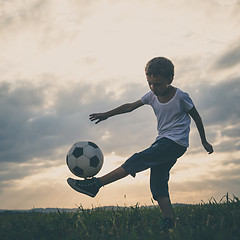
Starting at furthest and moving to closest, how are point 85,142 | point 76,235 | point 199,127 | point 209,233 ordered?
point 85,142 → point 199,127 → point 76,235 → point 209,233

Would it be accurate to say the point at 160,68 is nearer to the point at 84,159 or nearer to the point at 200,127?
the point at 200,127

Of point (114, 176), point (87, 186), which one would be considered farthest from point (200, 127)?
point (87, 186)

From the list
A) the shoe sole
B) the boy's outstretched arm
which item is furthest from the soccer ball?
the boy's outstretched arm

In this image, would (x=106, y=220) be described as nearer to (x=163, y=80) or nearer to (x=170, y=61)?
(x=163, y=80)

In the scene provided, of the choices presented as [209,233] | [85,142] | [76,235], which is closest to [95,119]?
[85,142]

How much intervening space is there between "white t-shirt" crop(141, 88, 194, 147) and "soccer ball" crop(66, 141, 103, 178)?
4.50ft

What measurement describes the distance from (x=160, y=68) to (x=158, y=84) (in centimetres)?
25

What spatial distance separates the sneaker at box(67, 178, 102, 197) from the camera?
4629 mm

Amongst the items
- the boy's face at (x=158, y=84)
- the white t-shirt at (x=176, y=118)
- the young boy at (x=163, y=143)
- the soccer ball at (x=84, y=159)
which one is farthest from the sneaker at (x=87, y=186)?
the boy's face at (x=158, y=84)

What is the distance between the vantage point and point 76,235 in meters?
3.66

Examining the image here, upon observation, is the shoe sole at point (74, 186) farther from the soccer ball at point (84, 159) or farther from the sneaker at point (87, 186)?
the soccer ball at point (84, 159)

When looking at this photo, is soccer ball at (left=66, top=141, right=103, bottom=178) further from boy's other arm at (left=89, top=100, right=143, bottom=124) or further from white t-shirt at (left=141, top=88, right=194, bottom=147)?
white t-shirt at (left=141, top=88, right=194, bottom=147)

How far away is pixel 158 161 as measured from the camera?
453 centimetres

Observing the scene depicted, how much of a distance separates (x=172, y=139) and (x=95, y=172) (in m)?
1.68
